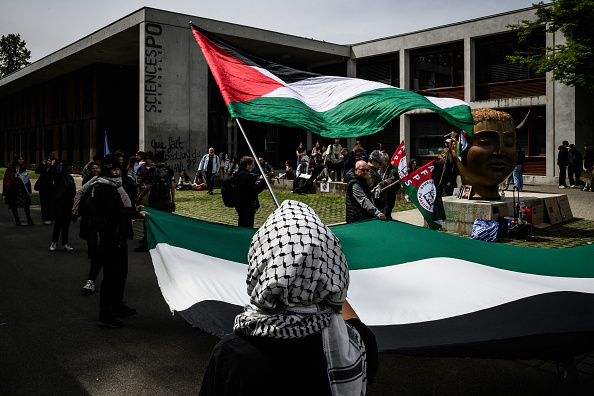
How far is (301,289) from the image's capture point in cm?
181

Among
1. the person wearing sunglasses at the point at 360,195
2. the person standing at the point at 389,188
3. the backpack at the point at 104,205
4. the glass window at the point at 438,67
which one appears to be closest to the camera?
the backpack at the point at 104,205

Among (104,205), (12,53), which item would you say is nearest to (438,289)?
(104,205)

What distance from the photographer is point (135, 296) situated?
7.24 metres

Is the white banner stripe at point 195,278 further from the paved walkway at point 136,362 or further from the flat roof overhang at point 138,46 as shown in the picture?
the flat roof overhang at point 138,46

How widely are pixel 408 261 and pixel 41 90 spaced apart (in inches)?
1733

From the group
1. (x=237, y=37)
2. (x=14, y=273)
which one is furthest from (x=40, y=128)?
(x=14, y=273)

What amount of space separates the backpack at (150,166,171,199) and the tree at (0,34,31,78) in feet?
236

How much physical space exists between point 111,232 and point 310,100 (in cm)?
274

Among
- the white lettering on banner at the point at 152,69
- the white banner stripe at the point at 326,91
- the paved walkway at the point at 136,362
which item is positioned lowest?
the paved walkway at the point at 136,362

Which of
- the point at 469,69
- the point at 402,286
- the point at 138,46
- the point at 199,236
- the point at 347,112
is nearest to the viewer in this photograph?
the point at 402,286

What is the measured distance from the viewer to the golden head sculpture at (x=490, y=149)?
39.0 ft

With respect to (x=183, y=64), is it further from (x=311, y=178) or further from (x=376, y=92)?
(x=376, y=92)

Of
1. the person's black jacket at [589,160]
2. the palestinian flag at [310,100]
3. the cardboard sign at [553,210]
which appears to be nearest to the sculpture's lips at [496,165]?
the cardboard sign at [553,210]

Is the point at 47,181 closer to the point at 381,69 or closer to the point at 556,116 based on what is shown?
the point at 556,116
